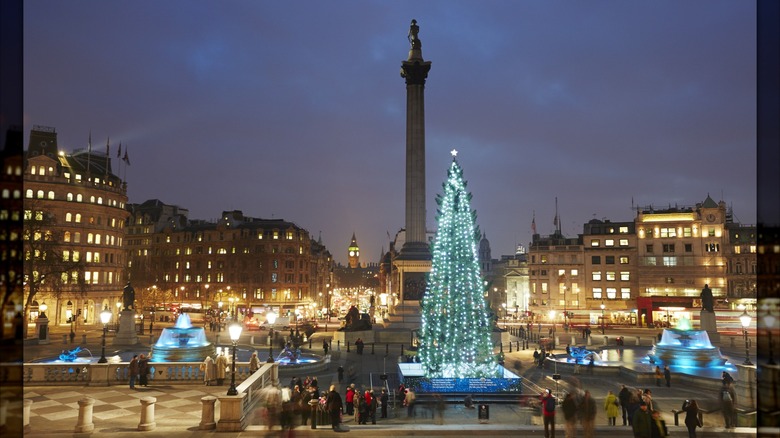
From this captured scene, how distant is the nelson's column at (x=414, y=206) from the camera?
60.1 meters

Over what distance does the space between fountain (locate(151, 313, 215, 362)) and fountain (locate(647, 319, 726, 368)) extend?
28.7 meters

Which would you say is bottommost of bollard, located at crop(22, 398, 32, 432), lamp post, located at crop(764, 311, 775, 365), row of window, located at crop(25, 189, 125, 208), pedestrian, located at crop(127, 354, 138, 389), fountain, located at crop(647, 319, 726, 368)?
fountain, located at crop(647, 319, 726, 368)

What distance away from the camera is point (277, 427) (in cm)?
1736

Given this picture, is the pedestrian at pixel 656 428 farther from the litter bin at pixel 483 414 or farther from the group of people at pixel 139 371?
the group of people at pixel 139 371

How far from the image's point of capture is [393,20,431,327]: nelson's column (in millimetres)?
60062

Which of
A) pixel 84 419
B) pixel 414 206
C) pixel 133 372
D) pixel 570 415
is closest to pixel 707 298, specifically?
pixel 414 206


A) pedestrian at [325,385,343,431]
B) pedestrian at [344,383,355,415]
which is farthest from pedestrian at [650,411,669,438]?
pedestrian at [344,383,355,415]

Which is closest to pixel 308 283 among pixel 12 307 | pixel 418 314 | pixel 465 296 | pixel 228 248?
pixel 228 248

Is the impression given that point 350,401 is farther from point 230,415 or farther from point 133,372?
point 133,372

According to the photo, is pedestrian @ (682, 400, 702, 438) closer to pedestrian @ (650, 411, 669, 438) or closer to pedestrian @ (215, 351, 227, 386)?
pedestrian @ (650, 411, 669, 438)

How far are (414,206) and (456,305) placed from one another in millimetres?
39844

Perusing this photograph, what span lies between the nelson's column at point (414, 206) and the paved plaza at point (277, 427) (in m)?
30.6

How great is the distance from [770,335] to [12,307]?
6.38m

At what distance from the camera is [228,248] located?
104 m
